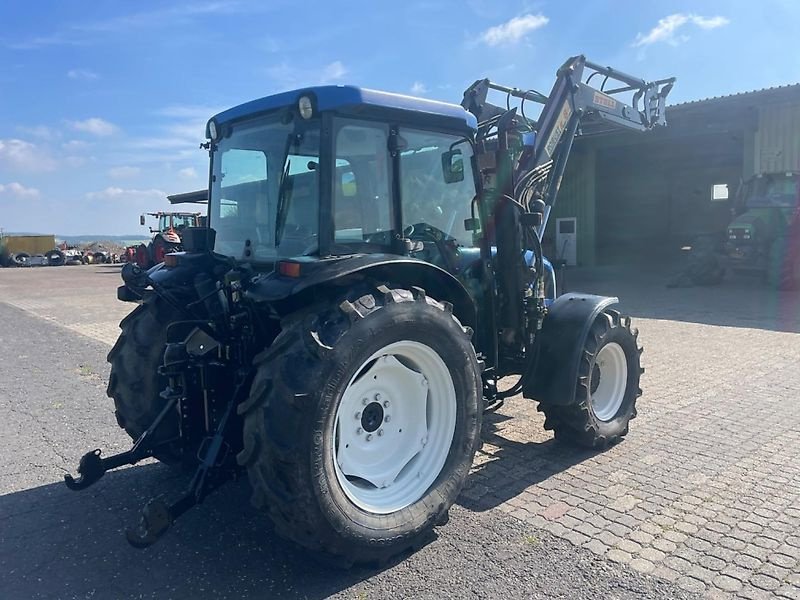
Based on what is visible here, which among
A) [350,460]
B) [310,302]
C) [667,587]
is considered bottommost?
[667,587]

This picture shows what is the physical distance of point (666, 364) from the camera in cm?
799

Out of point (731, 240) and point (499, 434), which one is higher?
point (731, 240)

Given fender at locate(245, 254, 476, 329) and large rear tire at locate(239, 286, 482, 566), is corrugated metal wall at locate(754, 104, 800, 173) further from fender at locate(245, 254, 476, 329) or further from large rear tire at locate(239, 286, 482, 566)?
large rear tire at locate(239, 286, 482, 566)

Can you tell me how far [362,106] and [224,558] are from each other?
250cm

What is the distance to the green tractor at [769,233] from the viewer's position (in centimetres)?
1516

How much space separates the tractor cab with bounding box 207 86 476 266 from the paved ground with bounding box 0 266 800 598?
1619 mm

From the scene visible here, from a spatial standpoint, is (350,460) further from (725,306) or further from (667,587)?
(725,306)

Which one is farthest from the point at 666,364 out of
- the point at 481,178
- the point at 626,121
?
the point at 481,178

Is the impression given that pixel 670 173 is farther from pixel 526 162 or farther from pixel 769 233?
pixel 526 162

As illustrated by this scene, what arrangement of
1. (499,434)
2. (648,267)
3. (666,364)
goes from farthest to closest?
1. (648,267)
2. (666,364)
3. (499,434)

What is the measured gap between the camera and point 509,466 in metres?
4.62

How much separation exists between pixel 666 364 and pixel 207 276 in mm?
5962

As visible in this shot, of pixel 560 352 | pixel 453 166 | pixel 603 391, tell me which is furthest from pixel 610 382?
pixel 453 166

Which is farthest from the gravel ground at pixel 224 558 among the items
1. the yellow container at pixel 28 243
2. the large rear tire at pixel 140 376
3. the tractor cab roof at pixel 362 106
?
the yellow container at pixel 28 243
